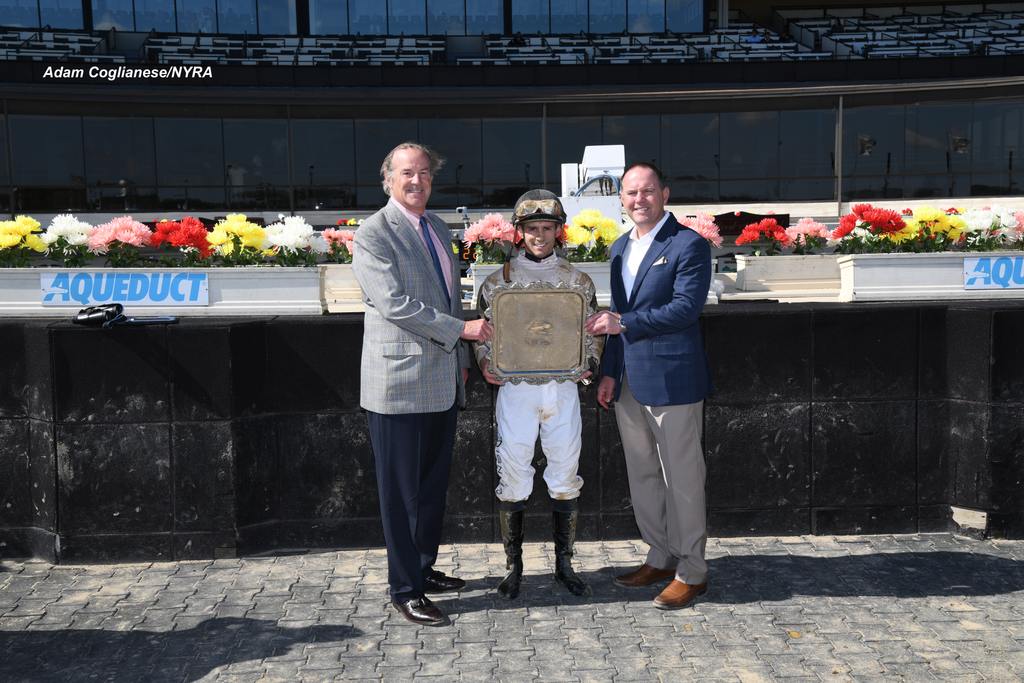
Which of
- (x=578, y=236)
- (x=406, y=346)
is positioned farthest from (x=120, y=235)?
(x=578, y=236)

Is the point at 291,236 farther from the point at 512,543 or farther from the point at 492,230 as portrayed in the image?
the point at 512,543

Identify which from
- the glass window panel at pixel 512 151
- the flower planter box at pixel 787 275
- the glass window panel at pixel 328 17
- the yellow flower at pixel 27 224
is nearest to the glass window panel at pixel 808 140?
the glass window panel at pixel 512 151

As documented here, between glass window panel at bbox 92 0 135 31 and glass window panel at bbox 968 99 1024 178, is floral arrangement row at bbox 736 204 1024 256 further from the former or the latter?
glass window panel at bbox 92 0 135 31

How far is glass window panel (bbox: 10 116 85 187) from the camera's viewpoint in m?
38.0

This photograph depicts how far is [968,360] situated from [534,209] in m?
3.24

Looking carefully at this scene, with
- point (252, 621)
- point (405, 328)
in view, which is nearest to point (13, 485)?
point (252, 621)

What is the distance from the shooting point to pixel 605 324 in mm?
5137

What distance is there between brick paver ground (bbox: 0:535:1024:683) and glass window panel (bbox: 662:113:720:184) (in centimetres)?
3610

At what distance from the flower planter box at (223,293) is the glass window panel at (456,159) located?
3251 cm

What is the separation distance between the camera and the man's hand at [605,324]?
514cm

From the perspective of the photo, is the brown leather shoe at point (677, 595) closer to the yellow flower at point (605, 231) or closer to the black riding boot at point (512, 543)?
the black riding boot at point (512, 543)

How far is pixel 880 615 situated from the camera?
196 inches

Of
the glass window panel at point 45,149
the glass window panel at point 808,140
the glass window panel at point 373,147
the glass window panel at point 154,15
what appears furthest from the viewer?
the glass window panel at point 154,15

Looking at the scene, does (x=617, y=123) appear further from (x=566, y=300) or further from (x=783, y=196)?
(x=566, y=300)
